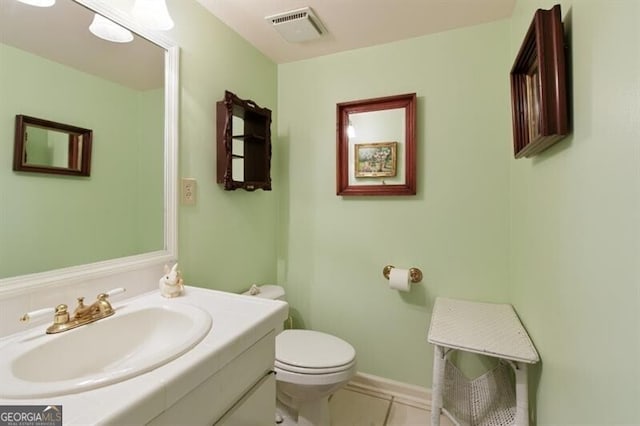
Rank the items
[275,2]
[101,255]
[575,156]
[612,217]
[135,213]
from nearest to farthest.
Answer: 1. [612,217]
2. [575,156]
3. [101,255]
4. [135,213]
5. [275,2]

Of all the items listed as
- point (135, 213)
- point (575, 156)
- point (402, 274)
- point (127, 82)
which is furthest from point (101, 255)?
point (575, 156)

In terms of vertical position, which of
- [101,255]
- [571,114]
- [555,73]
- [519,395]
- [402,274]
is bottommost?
[519,395]

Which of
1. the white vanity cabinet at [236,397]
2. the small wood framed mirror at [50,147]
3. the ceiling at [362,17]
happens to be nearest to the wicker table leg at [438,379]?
the white vanity cabinet at [236,397]

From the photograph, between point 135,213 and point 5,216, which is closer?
point 5,216

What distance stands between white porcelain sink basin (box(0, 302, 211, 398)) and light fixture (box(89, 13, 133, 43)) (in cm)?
98

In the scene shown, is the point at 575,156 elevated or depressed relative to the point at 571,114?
depressed

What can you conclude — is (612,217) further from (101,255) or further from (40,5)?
(40,5)

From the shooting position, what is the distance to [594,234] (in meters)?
0.68

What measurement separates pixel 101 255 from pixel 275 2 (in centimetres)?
137

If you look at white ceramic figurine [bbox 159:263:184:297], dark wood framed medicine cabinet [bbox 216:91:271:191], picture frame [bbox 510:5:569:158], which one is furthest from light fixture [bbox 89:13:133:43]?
picture frame [bbox 510:5:569:158]

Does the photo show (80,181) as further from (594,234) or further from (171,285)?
(594,234)

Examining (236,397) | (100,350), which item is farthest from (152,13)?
(236,397)

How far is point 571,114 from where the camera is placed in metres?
0.81

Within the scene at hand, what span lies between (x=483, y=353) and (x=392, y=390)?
2.97ft
